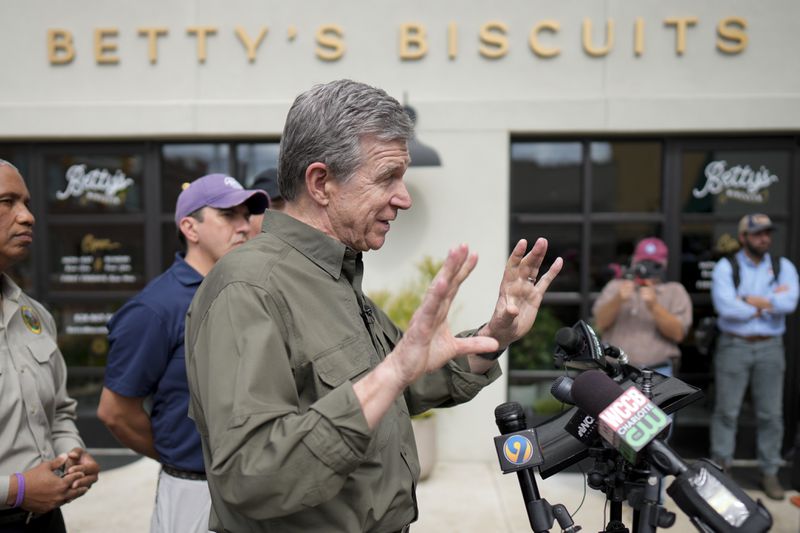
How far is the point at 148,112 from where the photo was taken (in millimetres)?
5164

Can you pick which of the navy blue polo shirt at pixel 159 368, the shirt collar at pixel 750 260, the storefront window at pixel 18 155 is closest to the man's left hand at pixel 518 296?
the navy blue polo shirt at pixel 159 368

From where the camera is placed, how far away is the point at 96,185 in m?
5.48

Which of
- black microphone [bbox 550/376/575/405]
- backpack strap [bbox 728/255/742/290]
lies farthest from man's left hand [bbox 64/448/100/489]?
backpack strap [bbox 728/255/742/290]

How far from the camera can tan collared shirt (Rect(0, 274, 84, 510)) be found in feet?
6.21

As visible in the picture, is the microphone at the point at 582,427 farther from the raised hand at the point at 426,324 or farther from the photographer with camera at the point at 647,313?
the photographer with camera at the point at 647,313

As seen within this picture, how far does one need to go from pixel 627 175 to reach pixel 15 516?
4959mm

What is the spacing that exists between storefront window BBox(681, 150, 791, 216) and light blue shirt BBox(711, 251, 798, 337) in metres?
0.74

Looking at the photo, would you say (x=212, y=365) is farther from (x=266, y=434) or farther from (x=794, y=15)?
(x=794, y=15)

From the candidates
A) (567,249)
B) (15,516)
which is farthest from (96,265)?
(567,249)

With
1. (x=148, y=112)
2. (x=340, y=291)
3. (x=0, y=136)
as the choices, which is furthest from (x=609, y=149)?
(x=0, y=136)

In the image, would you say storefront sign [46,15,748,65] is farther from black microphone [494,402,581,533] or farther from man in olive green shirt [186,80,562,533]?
black microphone [494,402,581,533]

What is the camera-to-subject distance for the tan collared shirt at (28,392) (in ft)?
6.21

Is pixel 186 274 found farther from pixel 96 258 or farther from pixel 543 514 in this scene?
pixel 96 258

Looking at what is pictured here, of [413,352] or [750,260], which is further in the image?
[750,260]
